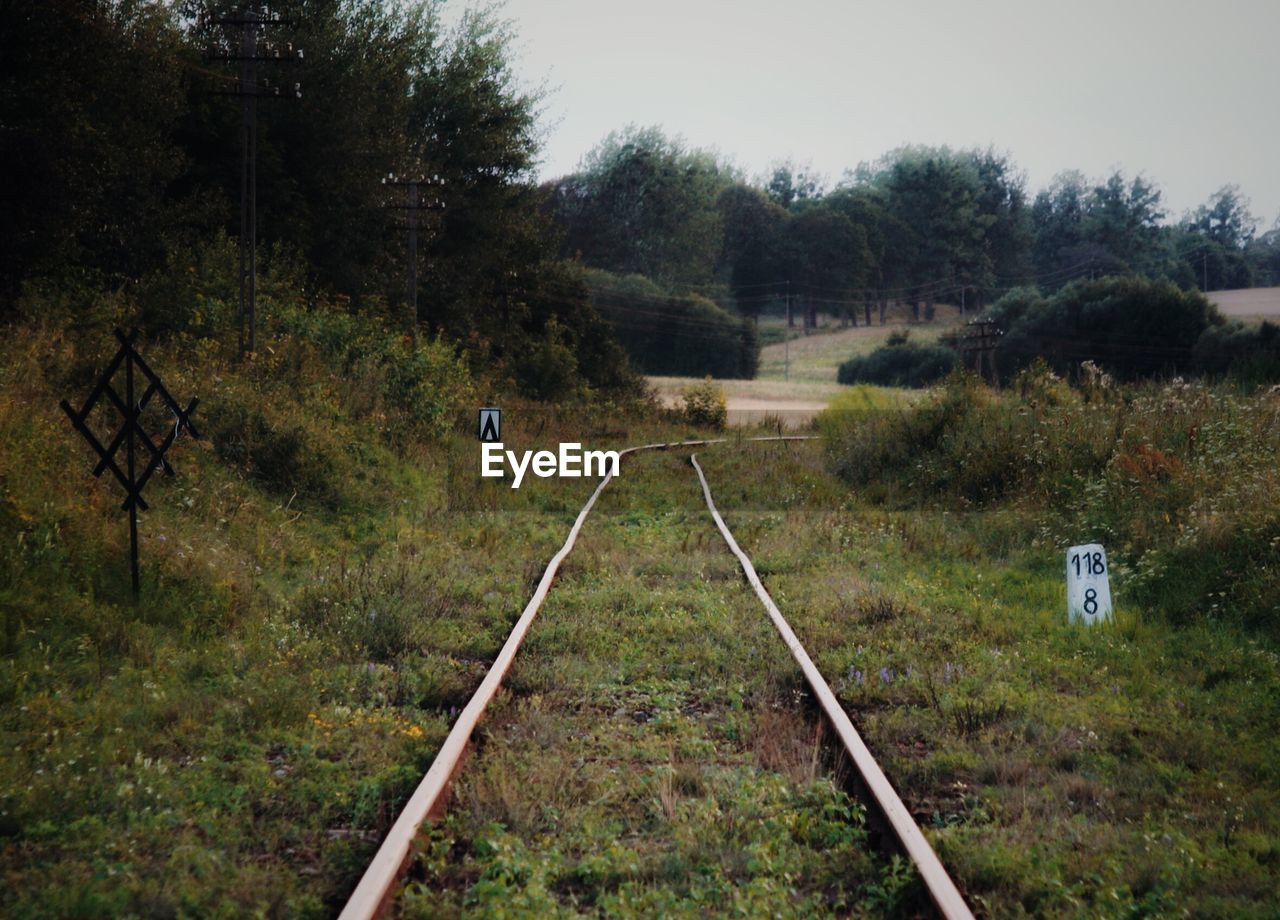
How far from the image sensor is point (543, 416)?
33156mm

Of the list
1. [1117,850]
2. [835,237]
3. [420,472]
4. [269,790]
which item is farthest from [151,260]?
[835,237]

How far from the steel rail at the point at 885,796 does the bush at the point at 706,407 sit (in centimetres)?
3464

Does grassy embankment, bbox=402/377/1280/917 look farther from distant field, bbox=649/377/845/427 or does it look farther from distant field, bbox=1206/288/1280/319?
distant field, bbox=1206/288/1280/319

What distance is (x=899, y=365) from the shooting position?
71938 mm

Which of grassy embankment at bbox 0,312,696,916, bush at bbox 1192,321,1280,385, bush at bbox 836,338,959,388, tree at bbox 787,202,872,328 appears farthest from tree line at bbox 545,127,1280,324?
grassy embankment at bbox 0,312,696,916

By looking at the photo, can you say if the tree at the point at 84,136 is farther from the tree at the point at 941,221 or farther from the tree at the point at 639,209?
the tree at the point at 941,221

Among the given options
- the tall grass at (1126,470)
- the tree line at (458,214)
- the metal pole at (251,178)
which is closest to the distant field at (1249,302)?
the tree line at (458,214)

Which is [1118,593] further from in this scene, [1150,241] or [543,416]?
[1150,241]

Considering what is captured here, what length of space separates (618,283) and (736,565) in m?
67.3

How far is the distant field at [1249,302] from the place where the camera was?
1754 inches

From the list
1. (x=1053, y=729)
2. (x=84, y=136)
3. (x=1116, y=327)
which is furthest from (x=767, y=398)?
(x=1053, y=729)

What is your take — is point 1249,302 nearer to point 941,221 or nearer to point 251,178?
point 941,221

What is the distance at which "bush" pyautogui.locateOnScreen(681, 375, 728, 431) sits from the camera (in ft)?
141

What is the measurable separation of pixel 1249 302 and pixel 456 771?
52.4 m
